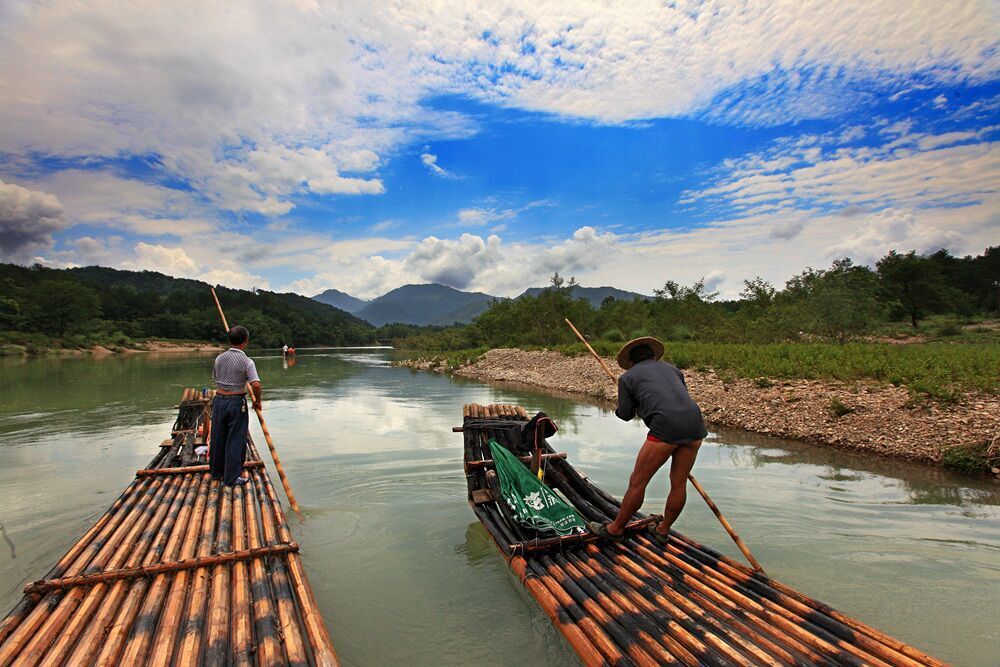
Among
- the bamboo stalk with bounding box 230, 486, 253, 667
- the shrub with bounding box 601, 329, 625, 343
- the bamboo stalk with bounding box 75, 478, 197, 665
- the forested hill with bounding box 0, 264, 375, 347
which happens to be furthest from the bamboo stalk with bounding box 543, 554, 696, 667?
the forested hill with bounding box 0, 264, 375, 347

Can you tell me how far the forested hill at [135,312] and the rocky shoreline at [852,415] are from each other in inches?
2847

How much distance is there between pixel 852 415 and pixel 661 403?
30.3 ft

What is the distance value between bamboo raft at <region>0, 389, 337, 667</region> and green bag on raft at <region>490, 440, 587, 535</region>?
2111mm

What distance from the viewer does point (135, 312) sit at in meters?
82.5

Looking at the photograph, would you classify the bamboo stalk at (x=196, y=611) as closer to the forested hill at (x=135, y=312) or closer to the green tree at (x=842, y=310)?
the green tree at (x=842, y=310)

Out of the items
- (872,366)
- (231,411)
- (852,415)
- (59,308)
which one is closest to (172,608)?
(231,411)

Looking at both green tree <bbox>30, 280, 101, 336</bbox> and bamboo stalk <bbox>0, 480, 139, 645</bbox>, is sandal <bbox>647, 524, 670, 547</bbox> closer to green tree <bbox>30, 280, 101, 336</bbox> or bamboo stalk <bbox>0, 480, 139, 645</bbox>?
bamboo stalk <bbox>0, 480, 139, 645</bbox>

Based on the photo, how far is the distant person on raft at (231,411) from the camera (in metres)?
5.39

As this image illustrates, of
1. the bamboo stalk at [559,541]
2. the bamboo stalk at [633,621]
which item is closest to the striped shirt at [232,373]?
the bamboo stalk at [559,541]

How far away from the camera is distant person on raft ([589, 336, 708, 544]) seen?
4023 millimetres

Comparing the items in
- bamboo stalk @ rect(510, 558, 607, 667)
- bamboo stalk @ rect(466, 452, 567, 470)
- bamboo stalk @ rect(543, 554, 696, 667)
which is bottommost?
bamboo stalk @ rect(510, 558, 607, 667)

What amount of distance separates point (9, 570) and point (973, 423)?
47.0ft

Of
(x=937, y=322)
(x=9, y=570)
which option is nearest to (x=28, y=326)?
(x=9, y=570)

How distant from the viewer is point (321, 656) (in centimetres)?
251
